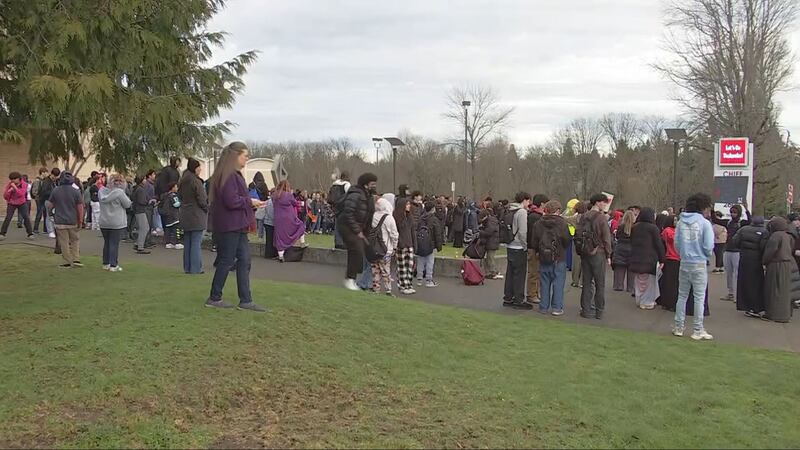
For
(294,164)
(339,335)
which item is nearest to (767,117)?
(339,335)

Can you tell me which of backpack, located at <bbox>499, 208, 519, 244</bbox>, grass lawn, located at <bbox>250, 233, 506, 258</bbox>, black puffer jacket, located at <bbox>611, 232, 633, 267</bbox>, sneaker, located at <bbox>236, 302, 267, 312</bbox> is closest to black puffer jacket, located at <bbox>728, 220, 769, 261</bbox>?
black puffer jacket, located at <bbox>611, 232, 633, 267</bbox>

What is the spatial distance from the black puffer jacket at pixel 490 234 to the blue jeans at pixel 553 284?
2.68 m

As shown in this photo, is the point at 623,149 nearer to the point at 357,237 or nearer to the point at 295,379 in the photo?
the point at 357,237

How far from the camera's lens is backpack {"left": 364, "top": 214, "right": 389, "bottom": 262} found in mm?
10562

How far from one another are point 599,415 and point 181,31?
5.62 m

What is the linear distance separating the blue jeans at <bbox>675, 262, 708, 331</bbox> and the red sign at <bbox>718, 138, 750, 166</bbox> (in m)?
18.9

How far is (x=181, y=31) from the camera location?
710 centimetres

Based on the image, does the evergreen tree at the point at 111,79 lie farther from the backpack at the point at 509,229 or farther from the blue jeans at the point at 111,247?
the backpack at the point at 509,229

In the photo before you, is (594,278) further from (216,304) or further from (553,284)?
(216,304)

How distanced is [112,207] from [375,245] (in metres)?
4.29

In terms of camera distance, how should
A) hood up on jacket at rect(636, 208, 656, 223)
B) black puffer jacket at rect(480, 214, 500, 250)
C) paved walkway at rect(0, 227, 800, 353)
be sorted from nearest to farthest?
paved walkway at rect(0, 227, 800, 353), hood up on jacket at rect(636, 208, 656, 223), black puffer jacket at rect(480, 214, 500, 250)

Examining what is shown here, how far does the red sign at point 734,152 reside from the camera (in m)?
25.5

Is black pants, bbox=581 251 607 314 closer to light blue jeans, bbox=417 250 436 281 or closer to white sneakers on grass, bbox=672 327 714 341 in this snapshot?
white sneakers on grass, bbox=672 327 714 341

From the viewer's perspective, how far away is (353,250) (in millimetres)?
9977
